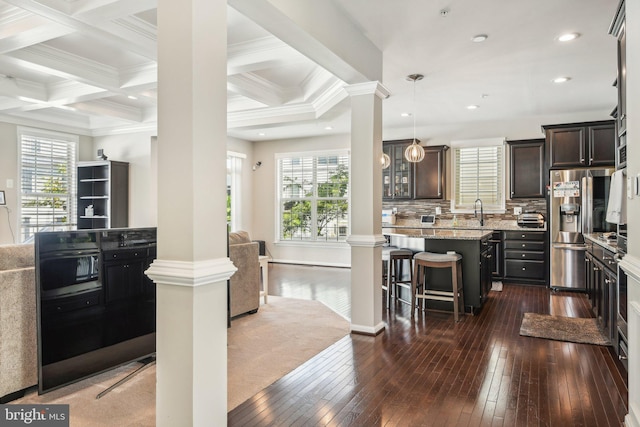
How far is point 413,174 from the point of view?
7961 millimetres

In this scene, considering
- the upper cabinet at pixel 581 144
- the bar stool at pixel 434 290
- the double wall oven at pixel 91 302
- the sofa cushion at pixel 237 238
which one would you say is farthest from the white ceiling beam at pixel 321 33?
the upper cabinet at pixel 581 144

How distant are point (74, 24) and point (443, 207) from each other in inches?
254

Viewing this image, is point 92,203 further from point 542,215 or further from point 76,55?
point 542,215

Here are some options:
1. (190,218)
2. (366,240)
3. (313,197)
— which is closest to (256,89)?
(366,240)

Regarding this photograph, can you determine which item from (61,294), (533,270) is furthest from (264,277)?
(533,270)

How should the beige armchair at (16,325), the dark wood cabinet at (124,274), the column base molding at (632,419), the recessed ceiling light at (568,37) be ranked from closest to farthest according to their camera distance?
the column base molding at (632,419)
the beige armchair at (16,325)
the dark wood cabinet at (124,274)
the recessed ceiling light at (568,37)

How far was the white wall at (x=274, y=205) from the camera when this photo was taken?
8852mm

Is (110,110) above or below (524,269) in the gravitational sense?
above

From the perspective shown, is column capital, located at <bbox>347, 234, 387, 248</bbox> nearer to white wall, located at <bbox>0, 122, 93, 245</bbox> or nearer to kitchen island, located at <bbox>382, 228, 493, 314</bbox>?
kitchen island, located at <bbox>382, 228, 493, 314</bbox>

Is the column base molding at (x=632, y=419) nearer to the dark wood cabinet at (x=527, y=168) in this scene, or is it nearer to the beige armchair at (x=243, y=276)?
the beige armchair at (x=243, y=276)

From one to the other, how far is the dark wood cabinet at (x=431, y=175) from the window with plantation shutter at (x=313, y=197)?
4.95 feet

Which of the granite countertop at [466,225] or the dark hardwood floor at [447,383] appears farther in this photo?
the granite countertop at [466,225]

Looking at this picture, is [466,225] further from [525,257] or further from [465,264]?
[465,264]

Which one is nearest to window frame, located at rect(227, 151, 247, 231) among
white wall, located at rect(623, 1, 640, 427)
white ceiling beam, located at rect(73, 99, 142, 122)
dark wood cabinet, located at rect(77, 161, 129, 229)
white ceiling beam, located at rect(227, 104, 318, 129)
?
white ceiling beam, located at rect(227, 104, 318, 129)
